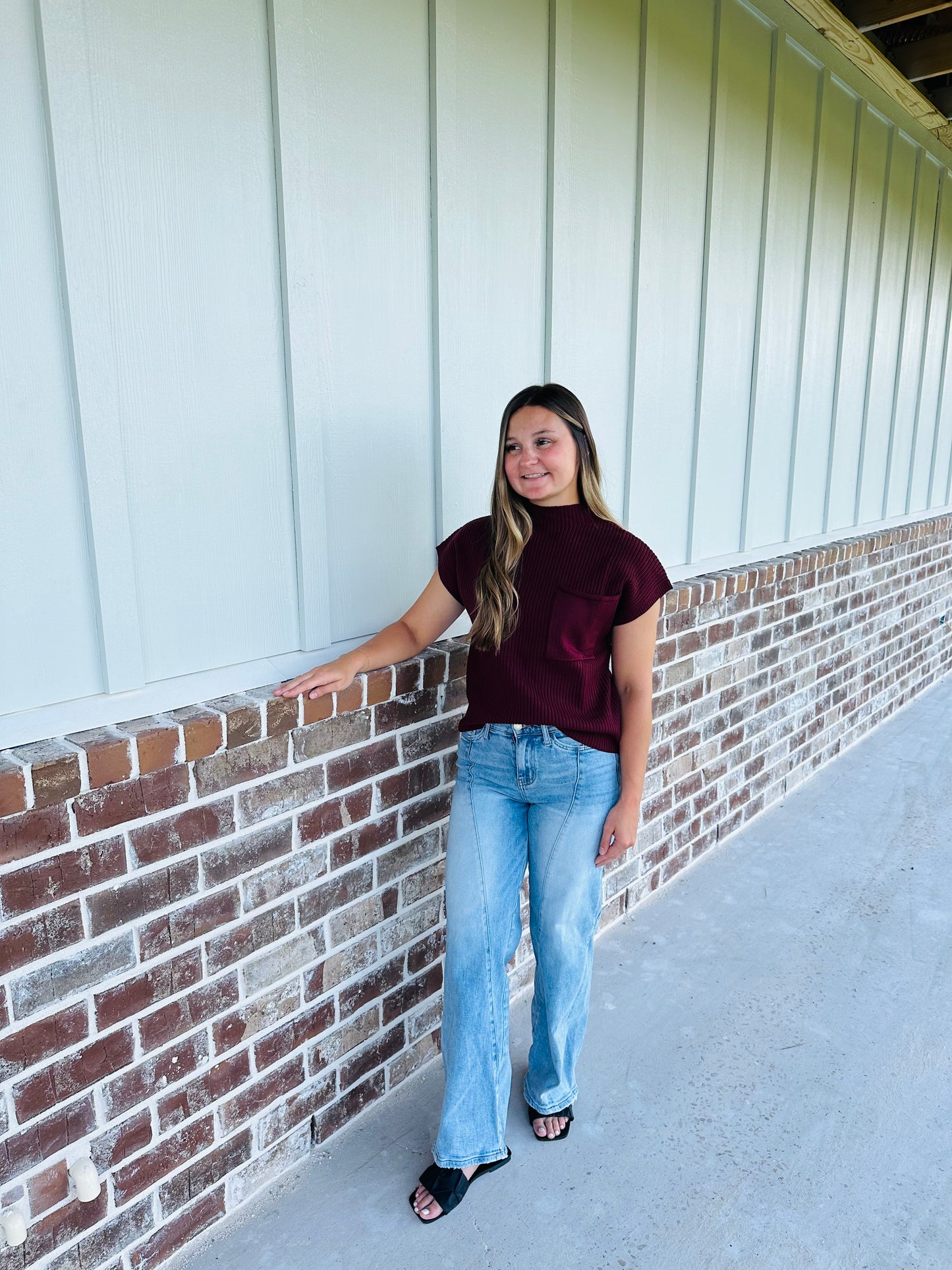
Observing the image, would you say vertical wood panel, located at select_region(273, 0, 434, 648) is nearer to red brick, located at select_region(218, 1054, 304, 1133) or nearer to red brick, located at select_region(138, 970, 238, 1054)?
red brick, located at select_region(138, 970, 238, 1054)

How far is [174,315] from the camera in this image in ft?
5.49

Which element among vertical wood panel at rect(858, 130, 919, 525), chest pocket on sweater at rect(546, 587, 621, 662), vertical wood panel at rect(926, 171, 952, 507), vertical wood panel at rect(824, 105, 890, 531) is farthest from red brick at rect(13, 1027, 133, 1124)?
vertical wood panel at rect(926, 171, 952, 507)

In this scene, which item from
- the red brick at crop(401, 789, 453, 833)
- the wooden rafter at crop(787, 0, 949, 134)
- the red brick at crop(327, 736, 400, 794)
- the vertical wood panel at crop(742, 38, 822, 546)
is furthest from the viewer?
the vertical wood panel at crop(742, 38, 822, 546)

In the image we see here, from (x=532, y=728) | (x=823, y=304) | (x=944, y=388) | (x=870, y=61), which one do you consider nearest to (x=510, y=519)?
(x=532, y=728)

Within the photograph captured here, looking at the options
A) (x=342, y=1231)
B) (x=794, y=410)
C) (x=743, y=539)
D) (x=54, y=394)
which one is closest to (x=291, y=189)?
(x=54, y=394)

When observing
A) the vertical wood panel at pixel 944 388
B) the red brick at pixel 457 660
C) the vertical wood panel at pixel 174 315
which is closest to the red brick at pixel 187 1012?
the vertical wood panel at pixel 174 315

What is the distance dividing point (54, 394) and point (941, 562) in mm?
5918

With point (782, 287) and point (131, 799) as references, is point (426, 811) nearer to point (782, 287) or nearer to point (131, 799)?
point (131, 799)

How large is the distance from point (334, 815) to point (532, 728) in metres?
0.50

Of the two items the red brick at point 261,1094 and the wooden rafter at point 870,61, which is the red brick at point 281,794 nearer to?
the red brick at point 261,1094

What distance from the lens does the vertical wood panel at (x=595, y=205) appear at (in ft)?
8.18

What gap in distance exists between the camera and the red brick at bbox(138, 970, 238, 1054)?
1757 mm

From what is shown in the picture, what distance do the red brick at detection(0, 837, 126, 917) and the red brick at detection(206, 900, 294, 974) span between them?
32cm

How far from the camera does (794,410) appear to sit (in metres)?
4.00
